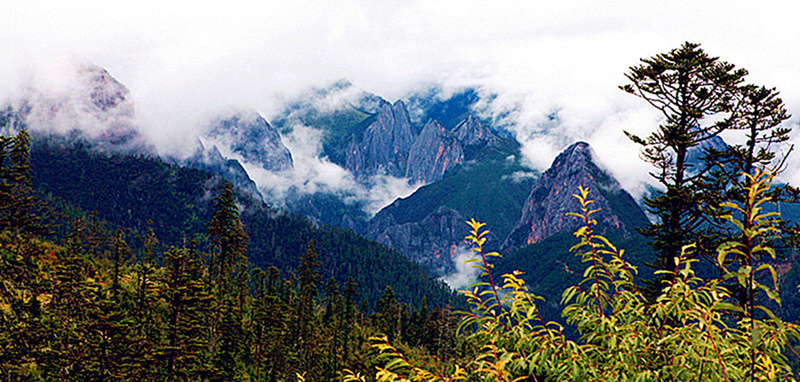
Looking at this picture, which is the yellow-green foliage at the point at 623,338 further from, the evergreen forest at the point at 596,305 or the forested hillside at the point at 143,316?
the forested hillside at the point at 143,316

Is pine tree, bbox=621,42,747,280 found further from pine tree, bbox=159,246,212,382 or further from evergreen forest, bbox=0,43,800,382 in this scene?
pine tree, bbox=159,246,212,382

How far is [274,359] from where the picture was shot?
5359cm

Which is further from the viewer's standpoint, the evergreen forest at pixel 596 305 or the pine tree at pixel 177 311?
the pine tree at pixel 177 311

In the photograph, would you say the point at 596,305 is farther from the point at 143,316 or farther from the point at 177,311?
the point at 143,316

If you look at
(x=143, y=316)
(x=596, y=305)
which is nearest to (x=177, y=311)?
(x=143, y=316)

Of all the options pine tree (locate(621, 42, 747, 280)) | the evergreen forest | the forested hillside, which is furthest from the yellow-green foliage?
pine tree (locate(621, 42, 747, 280))

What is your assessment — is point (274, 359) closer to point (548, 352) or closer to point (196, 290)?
point (196, 290)

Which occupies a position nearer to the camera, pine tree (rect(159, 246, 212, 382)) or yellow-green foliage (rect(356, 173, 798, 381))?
yellow-green foliage (rect(356, 173, 798, 381))

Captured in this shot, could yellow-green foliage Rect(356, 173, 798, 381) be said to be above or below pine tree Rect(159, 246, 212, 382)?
below

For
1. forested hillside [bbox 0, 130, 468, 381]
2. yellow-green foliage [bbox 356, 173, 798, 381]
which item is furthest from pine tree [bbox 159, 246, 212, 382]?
yellow-green foliage [bbox 356, 173, 798, 381]

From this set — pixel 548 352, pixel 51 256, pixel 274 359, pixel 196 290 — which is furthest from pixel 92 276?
pixel 548 352

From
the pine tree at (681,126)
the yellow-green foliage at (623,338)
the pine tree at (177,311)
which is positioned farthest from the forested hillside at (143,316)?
the pine tree at (681,126)

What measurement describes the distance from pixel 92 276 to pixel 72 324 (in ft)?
60.3

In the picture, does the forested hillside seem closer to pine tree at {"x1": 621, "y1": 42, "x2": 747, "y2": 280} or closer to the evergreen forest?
the evergreen forest
